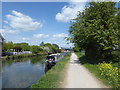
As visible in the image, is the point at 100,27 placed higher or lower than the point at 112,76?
higher

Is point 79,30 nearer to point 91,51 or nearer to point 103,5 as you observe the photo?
point 103,5

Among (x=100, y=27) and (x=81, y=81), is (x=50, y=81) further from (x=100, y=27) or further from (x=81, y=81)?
(x=100, y=27)

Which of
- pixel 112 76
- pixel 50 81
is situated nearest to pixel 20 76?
pixel 50 81

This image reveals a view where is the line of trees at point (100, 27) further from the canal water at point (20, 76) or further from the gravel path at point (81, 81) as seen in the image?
the canal water at point (20, 76)

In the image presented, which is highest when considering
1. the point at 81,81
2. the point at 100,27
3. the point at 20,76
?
the point at 100,27

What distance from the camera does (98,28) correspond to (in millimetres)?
14883

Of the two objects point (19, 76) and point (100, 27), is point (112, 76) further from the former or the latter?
point (19, 76)

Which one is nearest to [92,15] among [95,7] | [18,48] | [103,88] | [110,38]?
[95,7]

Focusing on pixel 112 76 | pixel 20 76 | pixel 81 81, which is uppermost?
pixel 112 76

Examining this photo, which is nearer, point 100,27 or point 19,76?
point 100,27

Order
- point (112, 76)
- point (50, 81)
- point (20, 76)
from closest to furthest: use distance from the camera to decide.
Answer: point (50, 81)
point (112, 76)
point (20, 76)

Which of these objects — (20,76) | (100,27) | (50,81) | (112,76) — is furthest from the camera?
(20,76)

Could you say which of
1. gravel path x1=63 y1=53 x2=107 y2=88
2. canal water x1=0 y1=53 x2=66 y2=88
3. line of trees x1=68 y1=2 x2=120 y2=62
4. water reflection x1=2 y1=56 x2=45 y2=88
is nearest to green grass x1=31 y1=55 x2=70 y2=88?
gravel path x1=63 y1=53 x2=107 y2=88

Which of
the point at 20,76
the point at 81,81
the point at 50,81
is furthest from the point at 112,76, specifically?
the point at 20,76
